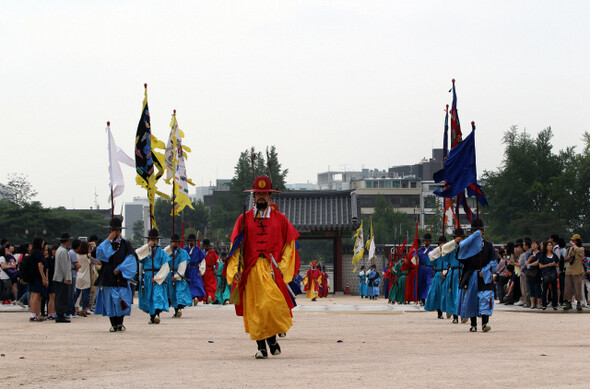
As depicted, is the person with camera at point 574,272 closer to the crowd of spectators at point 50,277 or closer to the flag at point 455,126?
the flag at point 455,126

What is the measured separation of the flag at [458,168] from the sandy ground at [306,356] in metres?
2.42

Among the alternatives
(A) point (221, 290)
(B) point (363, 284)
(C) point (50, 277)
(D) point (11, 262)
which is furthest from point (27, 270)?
(B) point (363, 284)

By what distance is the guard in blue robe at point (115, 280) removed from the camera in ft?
51.6

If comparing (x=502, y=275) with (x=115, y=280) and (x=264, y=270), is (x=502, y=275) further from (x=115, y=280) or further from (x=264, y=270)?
(x=264, y=270)

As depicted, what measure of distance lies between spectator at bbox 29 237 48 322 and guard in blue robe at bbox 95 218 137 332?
11.9 feet

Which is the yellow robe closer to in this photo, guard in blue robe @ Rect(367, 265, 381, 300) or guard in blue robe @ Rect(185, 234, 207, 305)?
guard in blue robe @ Rect(185, 234, 207, 305)

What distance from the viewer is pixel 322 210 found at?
144 ft

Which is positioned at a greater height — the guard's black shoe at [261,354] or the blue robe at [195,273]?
the blue robe at [195,273]

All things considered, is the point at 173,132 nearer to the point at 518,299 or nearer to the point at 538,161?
the point at 518,299

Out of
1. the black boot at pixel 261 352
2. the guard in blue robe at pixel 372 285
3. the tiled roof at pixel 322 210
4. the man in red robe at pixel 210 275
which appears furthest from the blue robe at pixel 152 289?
the tiled roof at pixel 322 210

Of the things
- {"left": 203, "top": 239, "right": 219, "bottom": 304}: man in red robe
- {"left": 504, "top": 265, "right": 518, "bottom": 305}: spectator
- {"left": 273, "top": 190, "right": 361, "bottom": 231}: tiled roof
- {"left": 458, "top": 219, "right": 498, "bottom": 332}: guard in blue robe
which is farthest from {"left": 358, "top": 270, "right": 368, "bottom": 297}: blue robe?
{"left": 458, "top": 219, "right": 498, "bottom": 332}: guard in blue robe

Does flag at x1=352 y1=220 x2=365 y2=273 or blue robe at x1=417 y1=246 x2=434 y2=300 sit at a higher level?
flag at x1=352 y1=220 x2=365 y2=273

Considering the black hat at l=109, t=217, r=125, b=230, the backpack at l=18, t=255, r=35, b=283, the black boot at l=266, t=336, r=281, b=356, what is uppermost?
the black hat at l=109, t=217, r=125, b=230

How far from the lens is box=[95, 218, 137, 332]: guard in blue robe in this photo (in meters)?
15.7
